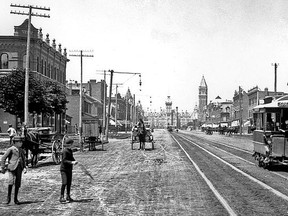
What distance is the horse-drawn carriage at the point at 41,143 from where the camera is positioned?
17.6 m

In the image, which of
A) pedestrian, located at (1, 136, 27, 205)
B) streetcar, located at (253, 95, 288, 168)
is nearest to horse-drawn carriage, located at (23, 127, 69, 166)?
pedestrian, located at (1, 136, 27, 205)

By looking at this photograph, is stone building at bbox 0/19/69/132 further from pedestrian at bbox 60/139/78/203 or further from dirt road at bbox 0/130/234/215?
pedestrian at bbox 60/139/78/203

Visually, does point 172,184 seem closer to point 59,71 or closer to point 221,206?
point 221,206

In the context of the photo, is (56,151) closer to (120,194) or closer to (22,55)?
(120,194)

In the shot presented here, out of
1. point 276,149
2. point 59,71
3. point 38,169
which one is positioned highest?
point 59,71

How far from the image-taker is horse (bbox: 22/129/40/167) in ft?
57.0

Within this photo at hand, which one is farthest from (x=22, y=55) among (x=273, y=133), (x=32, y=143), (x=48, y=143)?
(x=273, y=133)

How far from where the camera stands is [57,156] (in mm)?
19438

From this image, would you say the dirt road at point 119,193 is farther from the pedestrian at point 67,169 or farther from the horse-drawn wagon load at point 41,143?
the horse-drawn wagon load at point 41,143

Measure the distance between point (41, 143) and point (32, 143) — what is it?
1365mm

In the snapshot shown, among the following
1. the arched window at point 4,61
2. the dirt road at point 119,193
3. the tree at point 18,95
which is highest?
the arched window at point 4,61

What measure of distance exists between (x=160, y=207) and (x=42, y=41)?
161 ft

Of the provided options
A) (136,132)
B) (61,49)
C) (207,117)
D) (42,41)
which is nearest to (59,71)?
(61,49)

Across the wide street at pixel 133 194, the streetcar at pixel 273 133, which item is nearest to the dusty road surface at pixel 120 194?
the wide street at pixel 133 194
